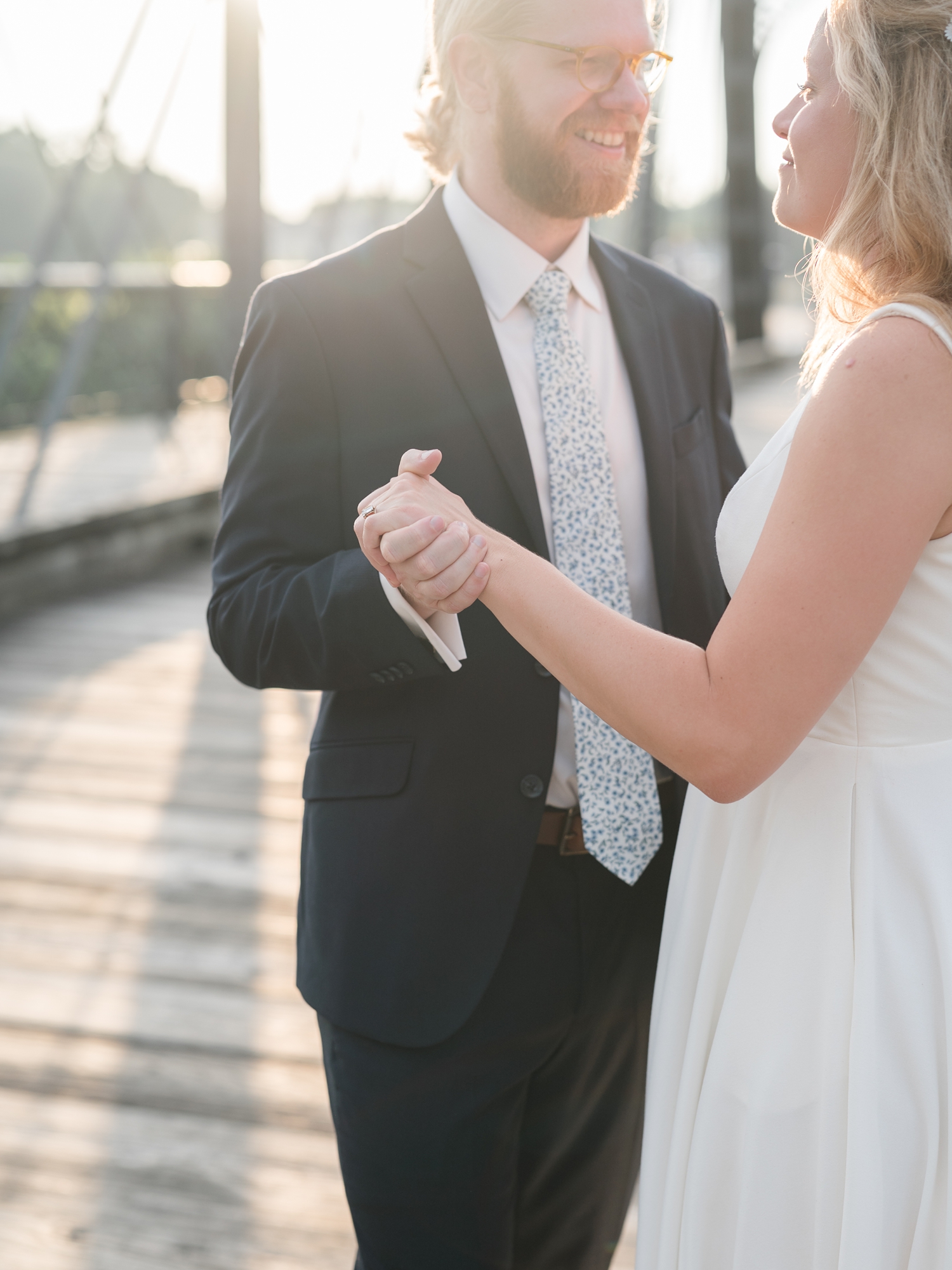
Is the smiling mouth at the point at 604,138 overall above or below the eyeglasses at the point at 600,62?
below

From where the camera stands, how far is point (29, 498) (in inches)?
223

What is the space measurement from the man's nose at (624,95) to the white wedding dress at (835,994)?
61cm

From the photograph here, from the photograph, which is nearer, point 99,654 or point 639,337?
point 639,337

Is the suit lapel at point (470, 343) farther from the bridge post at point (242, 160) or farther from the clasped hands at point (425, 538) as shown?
the bridge post at point (242, 160)

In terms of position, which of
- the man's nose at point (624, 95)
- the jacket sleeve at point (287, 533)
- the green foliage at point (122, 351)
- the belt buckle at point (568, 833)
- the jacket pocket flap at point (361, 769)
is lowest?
the green foliage at point (122, 351)

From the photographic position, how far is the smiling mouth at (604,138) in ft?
5.06

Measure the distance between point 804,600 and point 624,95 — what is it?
0.84 metres

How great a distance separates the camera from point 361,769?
1457 mm

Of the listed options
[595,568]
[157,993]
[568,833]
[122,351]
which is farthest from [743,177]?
[568,833]

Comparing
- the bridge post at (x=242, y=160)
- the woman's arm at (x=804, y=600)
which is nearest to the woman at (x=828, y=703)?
the woman's arm at (x=804, y=600)

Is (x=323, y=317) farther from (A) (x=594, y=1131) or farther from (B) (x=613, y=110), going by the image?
(A) (x=594, y=1131)

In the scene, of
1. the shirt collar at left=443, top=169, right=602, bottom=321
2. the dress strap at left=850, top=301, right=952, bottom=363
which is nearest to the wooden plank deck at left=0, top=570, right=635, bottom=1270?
the shirt collar at left=443, top=169, right=602, bottom=321

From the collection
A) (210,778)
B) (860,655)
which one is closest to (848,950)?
(860,655)

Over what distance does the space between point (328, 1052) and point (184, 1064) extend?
101 cm
